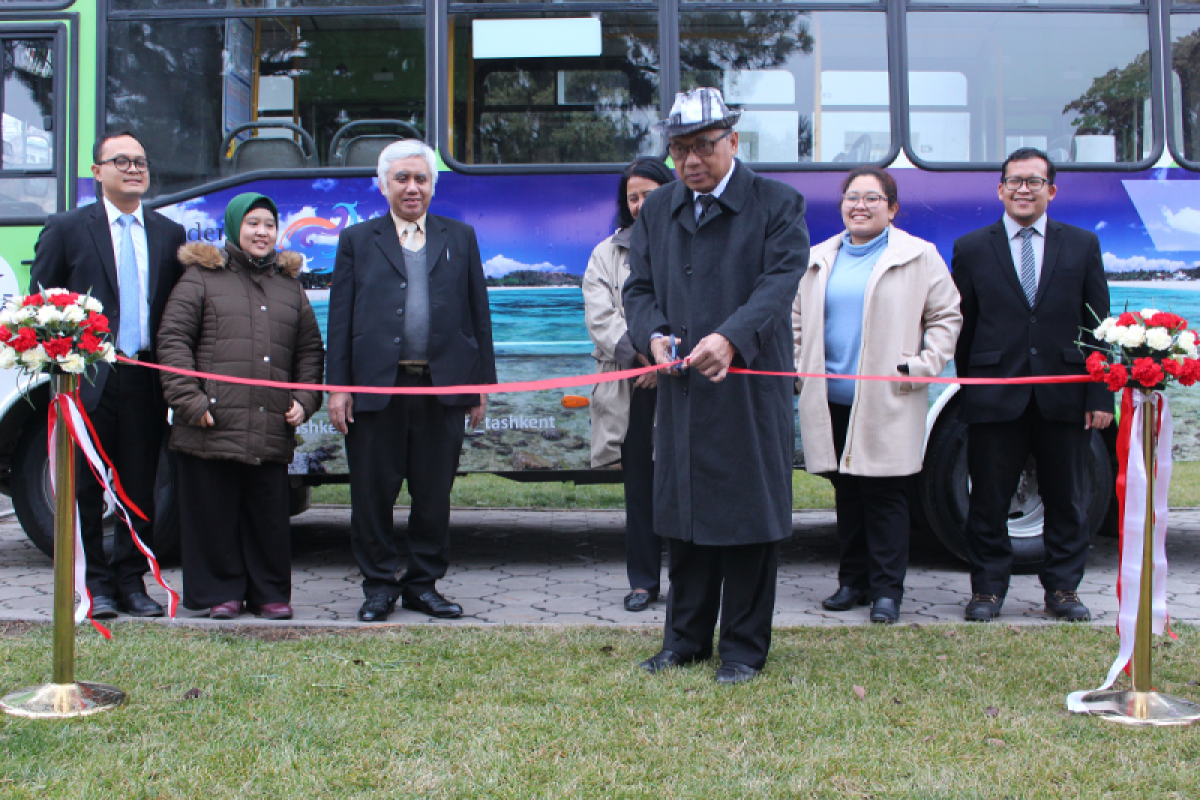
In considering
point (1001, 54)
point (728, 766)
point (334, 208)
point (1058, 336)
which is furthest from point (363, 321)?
point (1001, 54)

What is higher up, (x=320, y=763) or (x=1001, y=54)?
(x=1001, y=54)

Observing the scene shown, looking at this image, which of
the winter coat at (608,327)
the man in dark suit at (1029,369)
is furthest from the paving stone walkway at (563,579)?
the winter coat at (608,327)

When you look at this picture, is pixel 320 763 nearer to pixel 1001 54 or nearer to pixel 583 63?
pixel 583 63

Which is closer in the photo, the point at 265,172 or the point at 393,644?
the point at 393,644

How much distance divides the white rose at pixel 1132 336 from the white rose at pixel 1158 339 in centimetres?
2

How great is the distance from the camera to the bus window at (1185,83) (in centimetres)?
521

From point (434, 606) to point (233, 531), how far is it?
2.92ft

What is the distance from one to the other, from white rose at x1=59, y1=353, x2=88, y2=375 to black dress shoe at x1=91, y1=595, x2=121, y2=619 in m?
1.46

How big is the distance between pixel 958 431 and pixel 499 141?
8.75ft

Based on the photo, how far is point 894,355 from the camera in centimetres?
442

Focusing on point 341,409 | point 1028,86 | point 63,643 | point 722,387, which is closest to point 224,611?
point 341,409

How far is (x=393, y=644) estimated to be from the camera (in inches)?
151

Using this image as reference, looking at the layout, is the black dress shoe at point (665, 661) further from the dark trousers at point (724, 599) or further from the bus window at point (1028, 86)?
the bus window at point (1028, 86)

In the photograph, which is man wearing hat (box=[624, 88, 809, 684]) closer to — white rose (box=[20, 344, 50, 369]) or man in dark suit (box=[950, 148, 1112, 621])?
man in dark suit (box=[950, 148, 1112, 621])
